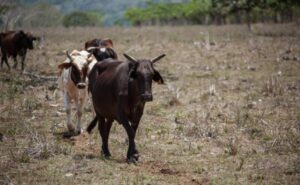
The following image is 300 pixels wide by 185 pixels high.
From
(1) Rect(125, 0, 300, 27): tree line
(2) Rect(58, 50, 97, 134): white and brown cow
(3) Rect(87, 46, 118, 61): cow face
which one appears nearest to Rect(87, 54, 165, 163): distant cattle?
(2) Rect(58, 50, 97, 134): white and brown cow

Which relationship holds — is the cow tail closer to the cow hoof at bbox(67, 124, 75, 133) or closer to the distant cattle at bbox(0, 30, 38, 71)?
the cow hoof at bbox(67, 124, 75, 133)

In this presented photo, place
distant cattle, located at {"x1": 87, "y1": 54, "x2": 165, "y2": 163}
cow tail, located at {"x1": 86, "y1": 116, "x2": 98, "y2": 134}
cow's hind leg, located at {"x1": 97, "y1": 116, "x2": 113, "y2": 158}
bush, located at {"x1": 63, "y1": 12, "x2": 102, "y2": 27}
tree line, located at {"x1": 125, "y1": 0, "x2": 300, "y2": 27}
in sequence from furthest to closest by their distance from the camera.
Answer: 1. bush, located at {"x1": 63, "y1": 12, "x2": 102, "y2": 27}
2. tree line, located at {"x1": 125, "y1": 0, "x2": 300, "y2": 27}
3. cow tail, located at {"x1": 86, "y1": 116, "x2": 98, "y2": 134}
4. cow's hind leg, located at {"x1": 97, "y1": 116, "x2": 113, "y2": 158}
5. distant cattle, located at {"x1": 87, "y1": 54, "x2": 165, "y2": 163}

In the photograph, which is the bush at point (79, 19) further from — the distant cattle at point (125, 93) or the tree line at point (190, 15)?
the distant cattle at point (125, 93)

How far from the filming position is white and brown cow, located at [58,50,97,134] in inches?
431

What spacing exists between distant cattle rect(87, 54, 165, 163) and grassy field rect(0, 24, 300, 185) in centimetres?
57

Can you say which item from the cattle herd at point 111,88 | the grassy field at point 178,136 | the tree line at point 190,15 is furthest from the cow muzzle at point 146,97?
the tree line at point 190,15

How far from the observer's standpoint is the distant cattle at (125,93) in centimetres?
852

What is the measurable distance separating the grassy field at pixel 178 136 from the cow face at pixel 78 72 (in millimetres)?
1140

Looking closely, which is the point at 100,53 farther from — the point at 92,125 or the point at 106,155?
the point at 106,155

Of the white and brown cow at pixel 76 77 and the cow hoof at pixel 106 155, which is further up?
the white and brown cow at pixel 76 77

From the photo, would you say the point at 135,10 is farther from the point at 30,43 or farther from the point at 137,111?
the point at 137,111

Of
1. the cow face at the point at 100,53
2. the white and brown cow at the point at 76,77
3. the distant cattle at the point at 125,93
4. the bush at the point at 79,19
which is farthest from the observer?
the bush at the point at 79,19

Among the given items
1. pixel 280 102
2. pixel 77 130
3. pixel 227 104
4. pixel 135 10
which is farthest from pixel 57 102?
pixel 135 10

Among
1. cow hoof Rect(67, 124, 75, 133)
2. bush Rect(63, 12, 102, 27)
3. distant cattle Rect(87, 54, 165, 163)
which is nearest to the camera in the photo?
distant cattle Rect(87, 54, 165, 163)
